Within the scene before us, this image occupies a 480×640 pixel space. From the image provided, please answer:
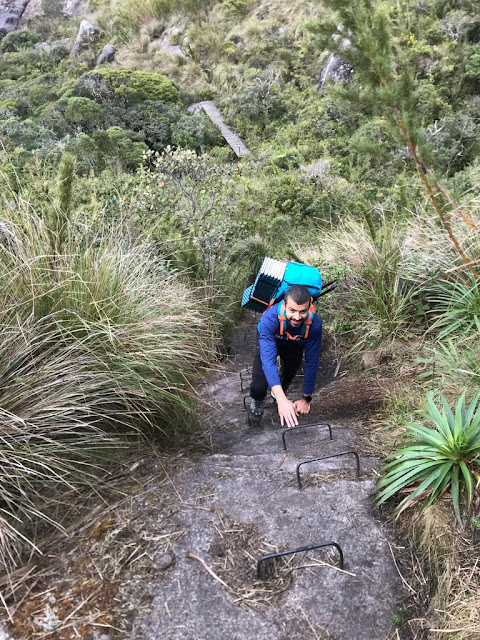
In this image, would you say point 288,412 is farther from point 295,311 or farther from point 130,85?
point 130,85

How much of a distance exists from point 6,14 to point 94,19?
7.93 metres

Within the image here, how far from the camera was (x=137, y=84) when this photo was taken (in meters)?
18.8

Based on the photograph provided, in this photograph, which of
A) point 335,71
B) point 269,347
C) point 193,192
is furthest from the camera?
point 335,71

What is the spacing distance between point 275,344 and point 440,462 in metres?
1.33

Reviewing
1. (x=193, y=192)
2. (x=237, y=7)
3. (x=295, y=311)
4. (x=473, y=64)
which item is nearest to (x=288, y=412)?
(x=295, y=311)

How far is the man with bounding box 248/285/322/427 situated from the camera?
117 inches

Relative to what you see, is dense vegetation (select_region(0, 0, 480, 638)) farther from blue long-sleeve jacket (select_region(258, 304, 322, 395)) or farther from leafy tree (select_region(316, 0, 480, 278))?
blue long-sleeve jacket (select_region(258, 304, 322, 395))

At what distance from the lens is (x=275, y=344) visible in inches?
125

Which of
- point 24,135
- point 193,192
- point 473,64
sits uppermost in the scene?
point 24,135

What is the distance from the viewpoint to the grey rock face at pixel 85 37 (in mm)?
24734

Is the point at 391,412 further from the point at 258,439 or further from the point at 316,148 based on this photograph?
the point at 316,148

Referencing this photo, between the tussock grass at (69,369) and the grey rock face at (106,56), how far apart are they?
77.9 ft

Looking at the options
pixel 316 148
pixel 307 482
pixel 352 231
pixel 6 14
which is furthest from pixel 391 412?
pixel 6 14

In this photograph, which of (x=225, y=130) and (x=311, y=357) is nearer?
(x=311, y=357)
